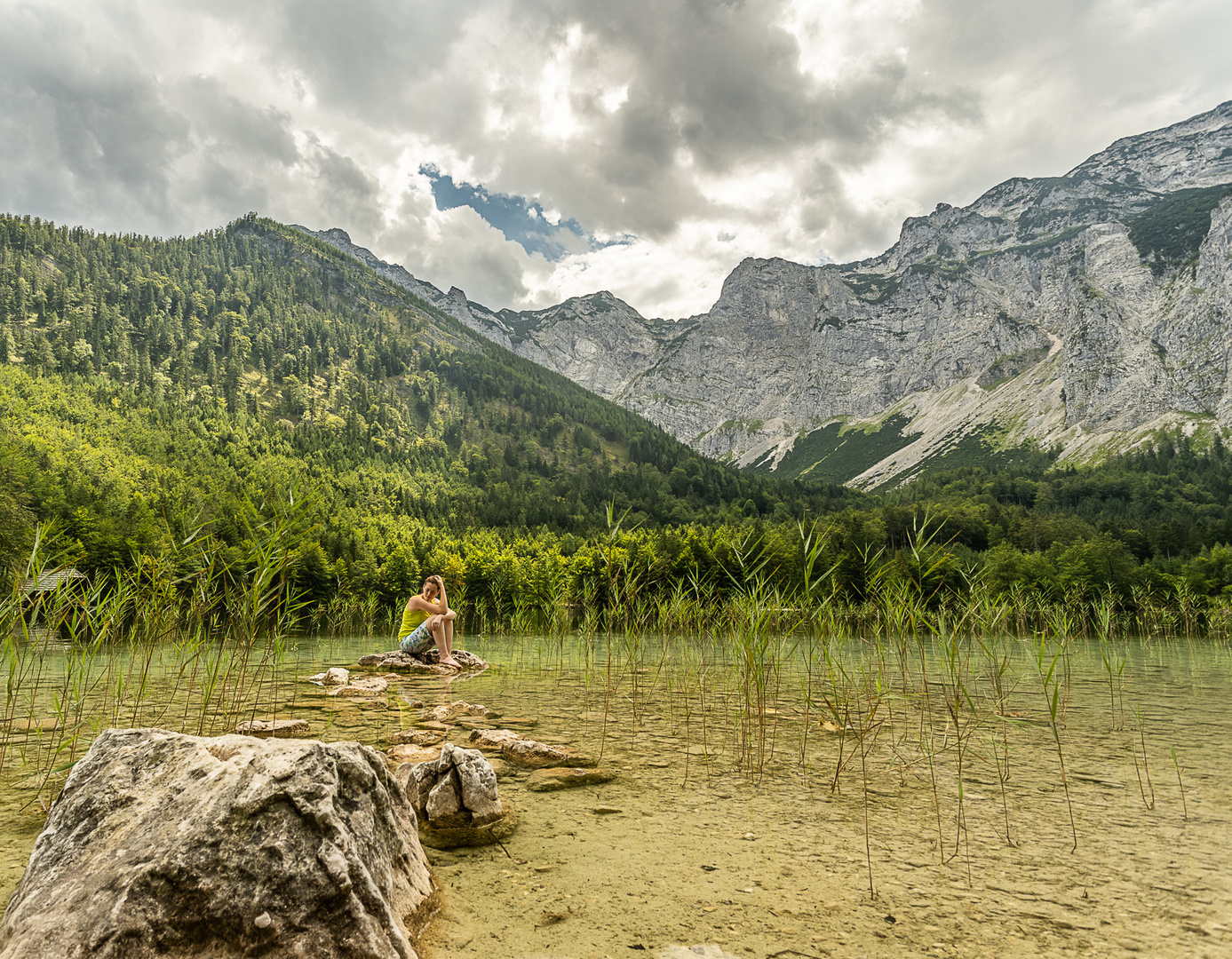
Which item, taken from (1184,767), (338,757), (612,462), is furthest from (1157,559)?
(612,462)

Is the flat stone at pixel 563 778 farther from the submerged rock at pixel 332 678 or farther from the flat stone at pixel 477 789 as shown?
the submerged rock at pixel 332 678

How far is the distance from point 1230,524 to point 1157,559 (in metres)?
17.1

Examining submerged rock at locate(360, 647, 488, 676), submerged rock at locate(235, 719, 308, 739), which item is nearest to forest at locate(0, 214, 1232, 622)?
submerged rock at locate(235, 719, 308, 739)

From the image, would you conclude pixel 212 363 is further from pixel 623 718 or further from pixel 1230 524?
pixel 1230 524

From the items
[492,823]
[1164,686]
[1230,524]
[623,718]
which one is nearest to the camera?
[492,823]

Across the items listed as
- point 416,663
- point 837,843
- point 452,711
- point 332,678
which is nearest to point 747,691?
point 837,843

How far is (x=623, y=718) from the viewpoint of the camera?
8.68m

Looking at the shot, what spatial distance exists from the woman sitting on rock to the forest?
3038mm

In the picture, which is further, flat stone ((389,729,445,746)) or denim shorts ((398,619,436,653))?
denim shorts ((398,619,436,653))

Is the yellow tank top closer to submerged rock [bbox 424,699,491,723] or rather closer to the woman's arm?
the woman's arm

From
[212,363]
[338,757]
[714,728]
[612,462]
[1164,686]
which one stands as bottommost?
[1164,686]

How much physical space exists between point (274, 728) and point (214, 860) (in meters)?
4.82

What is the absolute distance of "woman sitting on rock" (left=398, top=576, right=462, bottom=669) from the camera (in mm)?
14344

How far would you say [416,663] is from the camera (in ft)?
47.6
